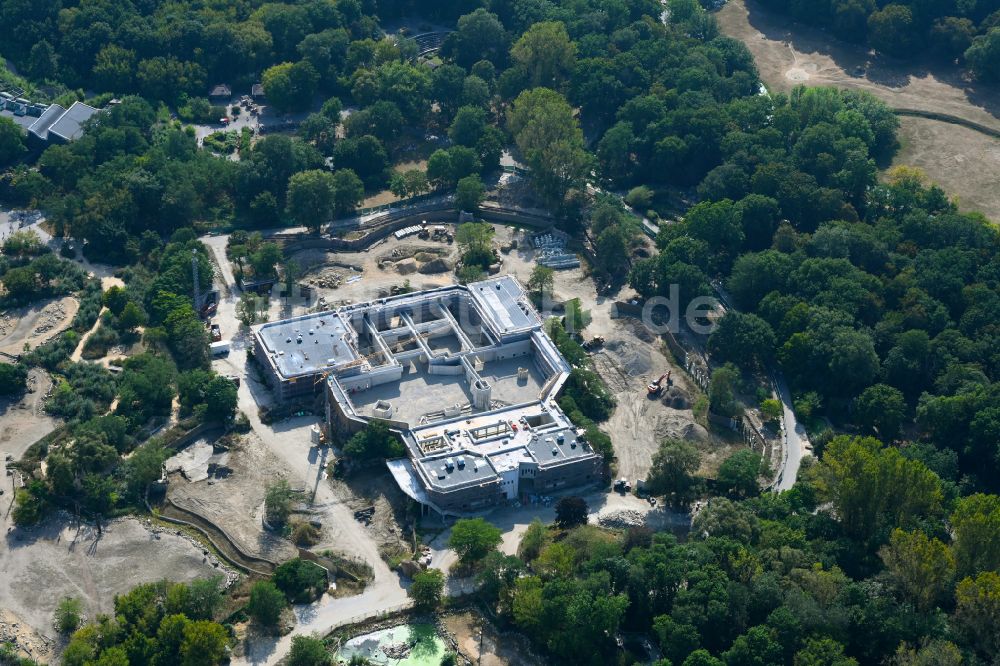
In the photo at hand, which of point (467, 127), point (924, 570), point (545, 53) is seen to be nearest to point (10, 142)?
point (467, 127)

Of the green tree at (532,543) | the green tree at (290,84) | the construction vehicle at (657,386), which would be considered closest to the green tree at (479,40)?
the green tree at (290,84)

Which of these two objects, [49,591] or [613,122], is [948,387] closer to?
[613,122]

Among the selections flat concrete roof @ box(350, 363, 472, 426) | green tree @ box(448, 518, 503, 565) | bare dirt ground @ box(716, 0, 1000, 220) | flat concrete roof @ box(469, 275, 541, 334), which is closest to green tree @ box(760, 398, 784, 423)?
flat concrete roof @ box(469, 275, 541, 334)

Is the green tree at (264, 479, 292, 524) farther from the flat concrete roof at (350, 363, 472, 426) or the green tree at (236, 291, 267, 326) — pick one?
the green tree at (236, 291, 267, 326)

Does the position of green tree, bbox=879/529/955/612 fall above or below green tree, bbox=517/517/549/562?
above

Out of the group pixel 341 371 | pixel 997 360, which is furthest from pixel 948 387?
pixel 341 371

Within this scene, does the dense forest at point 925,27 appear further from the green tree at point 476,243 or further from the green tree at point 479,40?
the green tree at point 476,243

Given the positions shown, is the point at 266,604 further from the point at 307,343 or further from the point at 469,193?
the point at 469,193
